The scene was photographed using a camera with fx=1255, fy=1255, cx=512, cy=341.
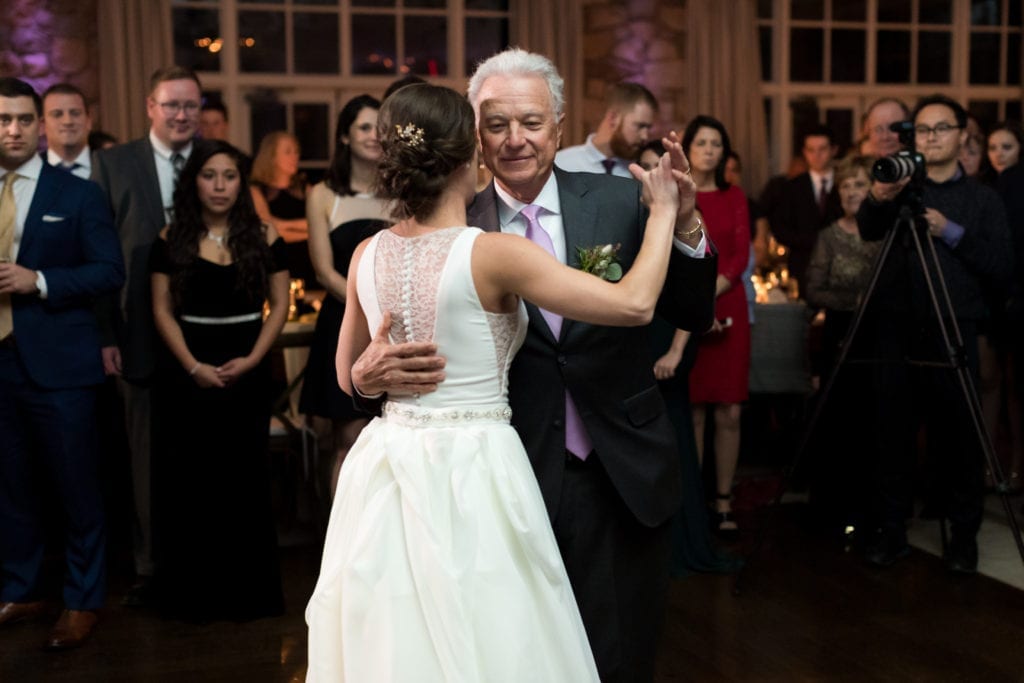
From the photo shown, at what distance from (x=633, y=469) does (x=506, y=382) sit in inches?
13.8

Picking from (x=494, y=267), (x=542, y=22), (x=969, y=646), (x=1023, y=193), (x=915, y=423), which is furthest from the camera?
(x=542, y=22)

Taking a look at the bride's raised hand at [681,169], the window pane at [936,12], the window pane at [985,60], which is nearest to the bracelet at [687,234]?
the bride's raised hand at [681,169]

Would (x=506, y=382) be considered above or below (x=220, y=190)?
below

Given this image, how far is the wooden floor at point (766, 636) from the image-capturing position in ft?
12.3

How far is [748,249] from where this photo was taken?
16.8 feet

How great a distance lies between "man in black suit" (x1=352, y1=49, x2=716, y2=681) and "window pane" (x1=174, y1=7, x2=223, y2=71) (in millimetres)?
6973

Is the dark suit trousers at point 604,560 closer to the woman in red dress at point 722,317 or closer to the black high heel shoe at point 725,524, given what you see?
the woman in red dress at point 722,317

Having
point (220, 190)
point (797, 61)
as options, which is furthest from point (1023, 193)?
point (797, 61)

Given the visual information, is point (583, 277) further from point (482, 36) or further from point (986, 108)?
point (986, 108)

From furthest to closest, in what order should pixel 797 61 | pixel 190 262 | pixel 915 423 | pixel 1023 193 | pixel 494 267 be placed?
1. pixel 797 61
2. pixel 1023 193
3. pixel 915 423
4. pixel 190 262
5. pixel 494 267

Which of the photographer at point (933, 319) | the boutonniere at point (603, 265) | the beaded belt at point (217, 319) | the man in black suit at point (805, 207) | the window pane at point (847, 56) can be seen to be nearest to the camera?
the boutonniere at point (603, 265)

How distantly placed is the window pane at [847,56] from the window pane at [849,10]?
0.35 ft

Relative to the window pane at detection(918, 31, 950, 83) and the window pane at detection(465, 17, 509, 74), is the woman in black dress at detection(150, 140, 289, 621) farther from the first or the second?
the window pane at detection(918, 31, 950, 83)

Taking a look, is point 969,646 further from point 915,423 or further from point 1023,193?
point 1023,193
